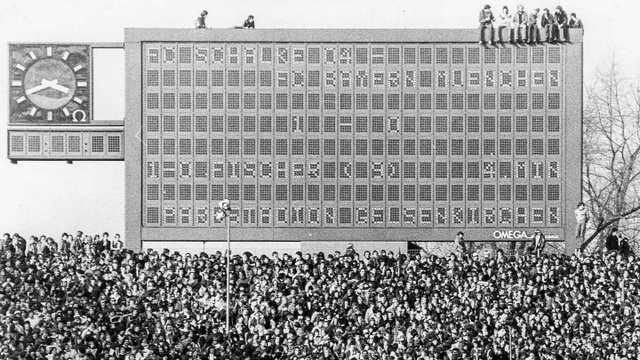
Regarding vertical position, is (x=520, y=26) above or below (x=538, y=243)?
above

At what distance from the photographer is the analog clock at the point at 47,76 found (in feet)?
167

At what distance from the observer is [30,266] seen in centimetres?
4716

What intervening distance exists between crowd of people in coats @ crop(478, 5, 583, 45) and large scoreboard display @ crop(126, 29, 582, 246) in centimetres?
33

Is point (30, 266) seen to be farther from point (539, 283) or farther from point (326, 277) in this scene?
point (539, 283)

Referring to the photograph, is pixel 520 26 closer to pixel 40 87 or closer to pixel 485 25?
pixel 485 25

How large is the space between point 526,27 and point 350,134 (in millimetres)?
6321

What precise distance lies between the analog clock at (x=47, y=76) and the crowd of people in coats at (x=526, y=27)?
1250 centimetres

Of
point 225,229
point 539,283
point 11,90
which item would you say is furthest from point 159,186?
point 539,283

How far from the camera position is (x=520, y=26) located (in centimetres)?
4978

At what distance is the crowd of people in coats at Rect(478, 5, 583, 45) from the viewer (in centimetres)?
4981

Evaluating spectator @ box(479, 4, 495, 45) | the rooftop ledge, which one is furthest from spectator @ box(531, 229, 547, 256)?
spectator @ box(479, 4, 495, 45)

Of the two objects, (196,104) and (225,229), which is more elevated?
(196,104)

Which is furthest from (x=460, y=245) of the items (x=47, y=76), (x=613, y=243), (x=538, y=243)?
(x=47, y=76)

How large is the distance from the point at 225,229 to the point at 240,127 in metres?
3.22
